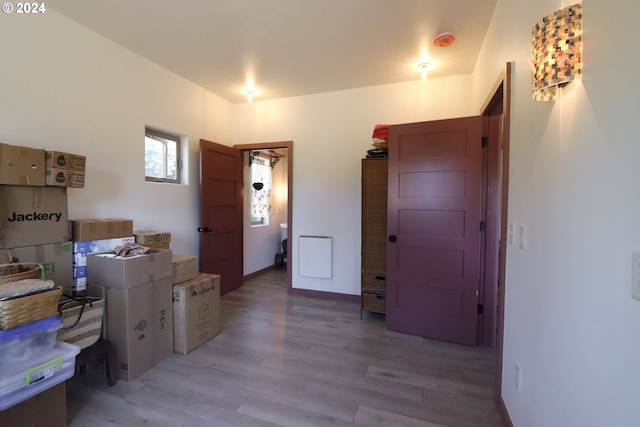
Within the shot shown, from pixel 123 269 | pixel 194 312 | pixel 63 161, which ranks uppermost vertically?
pixel 63 161

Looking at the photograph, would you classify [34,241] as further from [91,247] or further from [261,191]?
[261,191]

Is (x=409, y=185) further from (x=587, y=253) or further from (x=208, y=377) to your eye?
(x=208, y=377)

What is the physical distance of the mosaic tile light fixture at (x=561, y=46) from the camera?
37.3 inches

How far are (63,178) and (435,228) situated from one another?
2.98 meters

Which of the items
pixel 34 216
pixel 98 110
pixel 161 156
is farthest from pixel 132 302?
pixel 161 156

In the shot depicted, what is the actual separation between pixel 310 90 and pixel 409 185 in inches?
76.9

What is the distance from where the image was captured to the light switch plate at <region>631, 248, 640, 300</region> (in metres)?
0.68

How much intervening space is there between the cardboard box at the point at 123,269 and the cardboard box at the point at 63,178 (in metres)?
0.54

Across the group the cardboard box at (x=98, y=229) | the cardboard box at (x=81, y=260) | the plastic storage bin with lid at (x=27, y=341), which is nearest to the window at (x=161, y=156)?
the cardboard box at (x=98, y=229)

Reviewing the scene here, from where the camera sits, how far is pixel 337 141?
379 cm

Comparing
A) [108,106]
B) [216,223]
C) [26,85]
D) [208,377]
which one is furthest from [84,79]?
[208,377]

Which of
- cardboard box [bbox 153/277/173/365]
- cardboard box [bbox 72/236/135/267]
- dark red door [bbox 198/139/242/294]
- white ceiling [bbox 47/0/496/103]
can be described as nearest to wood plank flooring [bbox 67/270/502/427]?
cardboard box [bbox 153/277/173/365]

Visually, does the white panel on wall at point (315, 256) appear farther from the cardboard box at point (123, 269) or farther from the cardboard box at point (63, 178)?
the cardboard box at point (63, 178)

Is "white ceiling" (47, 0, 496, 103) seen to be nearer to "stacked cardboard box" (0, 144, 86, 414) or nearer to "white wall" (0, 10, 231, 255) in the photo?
"white wall" (0, 10, 231, 255)
